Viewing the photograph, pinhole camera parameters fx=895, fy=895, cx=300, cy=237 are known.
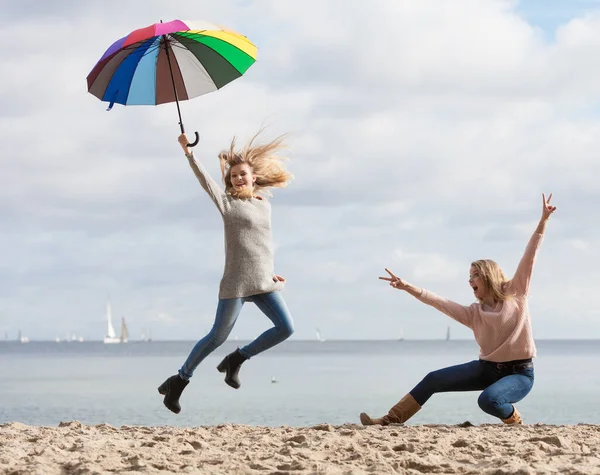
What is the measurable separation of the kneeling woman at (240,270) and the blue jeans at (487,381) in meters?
1.42

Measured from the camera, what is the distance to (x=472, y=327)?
832cm

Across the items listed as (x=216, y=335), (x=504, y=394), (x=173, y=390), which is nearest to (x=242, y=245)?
(x=216, y=335)

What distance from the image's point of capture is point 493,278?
8.18 meters

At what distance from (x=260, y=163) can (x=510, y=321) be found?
2758mm

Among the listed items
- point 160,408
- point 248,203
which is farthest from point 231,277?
point 160,408

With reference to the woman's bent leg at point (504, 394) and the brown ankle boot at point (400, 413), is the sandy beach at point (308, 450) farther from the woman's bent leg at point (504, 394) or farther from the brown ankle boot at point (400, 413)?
the brown ankle boot at point (400, 413)

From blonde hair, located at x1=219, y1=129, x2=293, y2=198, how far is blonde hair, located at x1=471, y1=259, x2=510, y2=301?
207 centimetres

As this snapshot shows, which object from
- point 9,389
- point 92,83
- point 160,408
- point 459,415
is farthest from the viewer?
point 9,389

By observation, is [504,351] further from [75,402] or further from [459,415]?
[75,402]

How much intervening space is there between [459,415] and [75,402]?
13686 mm

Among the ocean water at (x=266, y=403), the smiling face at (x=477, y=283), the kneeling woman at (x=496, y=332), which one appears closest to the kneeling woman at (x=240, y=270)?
the kneeling woman at (x=496, y=332)

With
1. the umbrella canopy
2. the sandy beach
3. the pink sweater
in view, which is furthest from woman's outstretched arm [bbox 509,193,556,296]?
the umbrella canopy

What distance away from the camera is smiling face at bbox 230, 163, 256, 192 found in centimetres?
839

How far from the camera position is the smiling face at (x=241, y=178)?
8.39 meters
